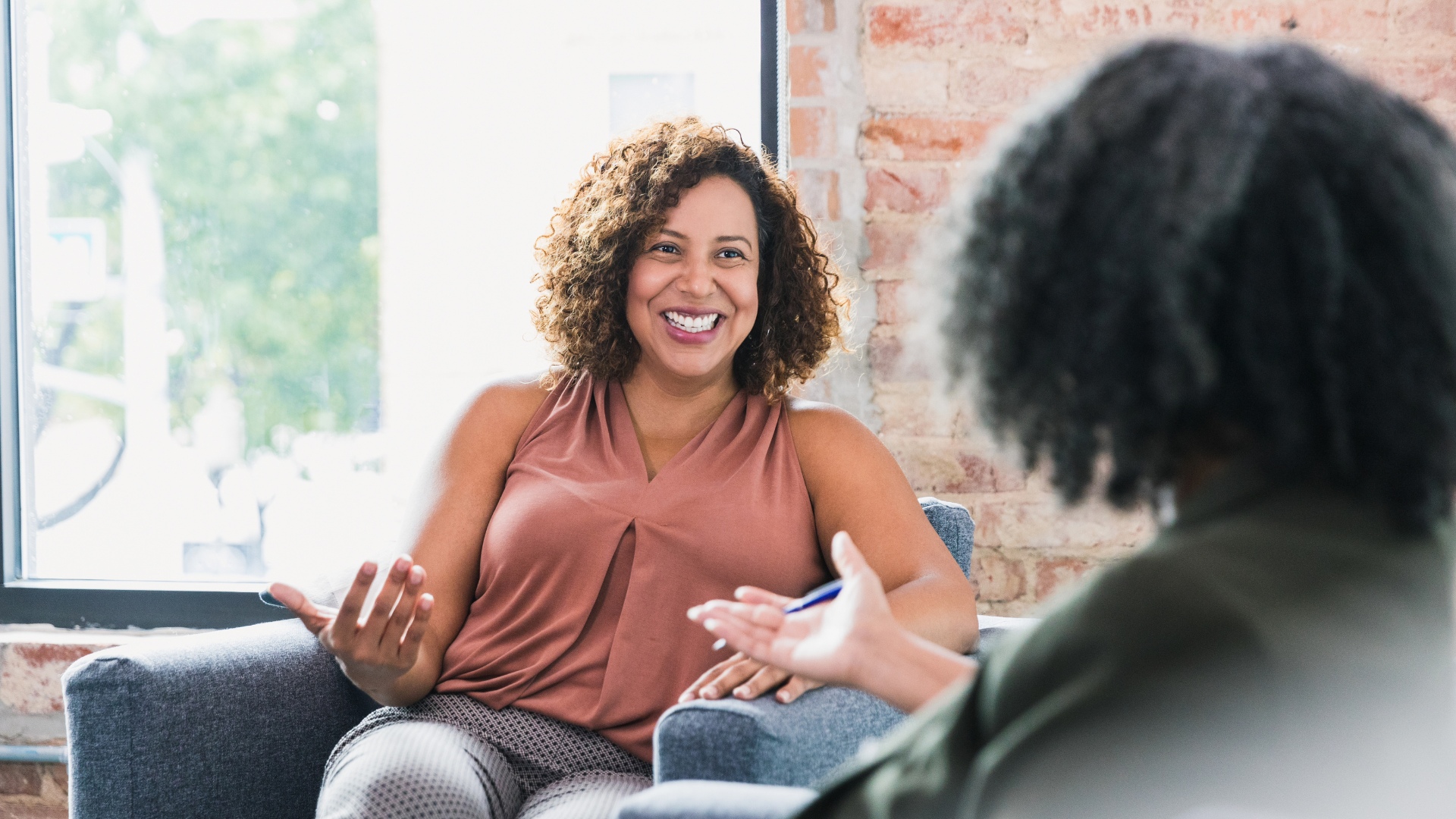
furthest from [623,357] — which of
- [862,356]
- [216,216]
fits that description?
[216,216]

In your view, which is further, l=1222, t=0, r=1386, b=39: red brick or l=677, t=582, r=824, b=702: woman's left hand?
l=1222, t=0, r=1386, b=39: red brick

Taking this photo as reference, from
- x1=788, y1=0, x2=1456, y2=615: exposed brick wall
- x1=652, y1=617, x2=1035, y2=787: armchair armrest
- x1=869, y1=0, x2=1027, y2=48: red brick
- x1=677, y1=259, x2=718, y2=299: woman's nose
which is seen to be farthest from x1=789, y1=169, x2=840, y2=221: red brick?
x1=652, y1=617, x2=1035, y2=787: armchair armrest

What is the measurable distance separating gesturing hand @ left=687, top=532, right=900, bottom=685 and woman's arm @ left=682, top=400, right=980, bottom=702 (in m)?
0.44

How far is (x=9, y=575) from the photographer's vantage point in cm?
217

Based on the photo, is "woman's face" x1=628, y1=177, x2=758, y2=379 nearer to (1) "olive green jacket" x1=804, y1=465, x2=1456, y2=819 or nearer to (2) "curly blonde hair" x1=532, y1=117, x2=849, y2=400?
(2) "curly blonde hair" x1=532, y1=117, x2=849, y2=400

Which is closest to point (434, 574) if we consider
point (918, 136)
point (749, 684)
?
point (749, 684)

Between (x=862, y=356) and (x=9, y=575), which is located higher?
(x=862, y=356)

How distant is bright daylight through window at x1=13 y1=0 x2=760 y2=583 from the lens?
6.93ft

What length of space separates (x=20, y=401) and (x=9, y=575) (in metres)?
0.34

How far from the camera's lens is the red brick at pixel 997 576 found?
189 centimetres

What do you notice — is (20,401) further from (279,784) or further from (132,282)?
(279,784)

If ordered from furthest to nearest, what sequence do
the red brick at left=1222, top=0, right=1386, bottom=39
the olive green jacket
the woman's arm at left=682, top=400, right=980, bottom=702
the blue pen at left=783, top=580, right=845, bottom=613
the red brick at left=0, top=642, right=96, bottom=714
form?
the red brick at left=0, top=642, right=96, bottom=714, the red brick at left=1222, top=0, right=1386, bottom=39, the woman's arm at left=682, top=400, right=980, bottom=702, the blue pen at left=783, top=580, right=845, bottom=613, the olive green jacket

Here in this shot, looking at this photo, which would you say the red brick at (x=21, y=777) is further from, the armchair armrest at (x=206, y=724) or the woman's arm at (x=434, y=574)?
the woman's arm at (x=434, y=574)

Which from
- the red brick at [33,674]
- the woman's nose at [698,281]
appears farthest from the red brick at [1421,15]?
the red brick at [33,674]
